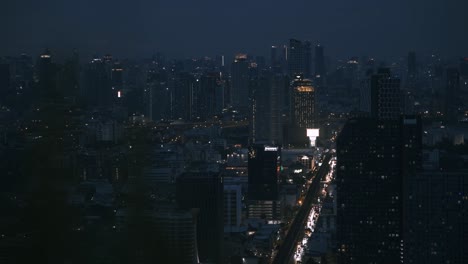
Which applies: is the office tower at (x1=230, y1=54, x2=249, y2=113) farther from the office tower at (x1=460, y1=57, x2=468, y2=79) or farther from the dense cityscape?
the office tower at (x1=460, y1=57, x2=468, y2=79)

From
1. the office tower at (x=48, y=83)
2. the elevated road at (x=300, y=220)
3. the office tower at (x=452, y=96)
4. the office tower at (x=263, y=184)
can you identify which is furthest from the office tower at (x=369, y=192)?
the office tower at (x=452, y=96)

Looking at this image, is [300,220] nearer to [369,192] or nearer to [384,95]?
[384,95]

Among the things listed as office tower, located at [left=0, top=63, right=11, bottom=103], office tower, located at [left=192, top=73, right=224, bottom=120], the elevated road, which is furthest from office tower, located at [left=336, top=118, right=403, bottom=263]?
office tower, located at [left=192, top=73, right=224, bottom=120]

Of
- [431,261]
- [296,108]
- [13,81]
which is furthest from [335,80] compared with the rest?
[13,81]

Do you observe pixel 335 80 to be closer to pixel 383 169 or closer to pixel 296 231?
pixel 296 231

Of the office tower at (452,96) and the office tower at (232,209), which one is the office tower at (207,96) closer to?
the office tower at (452,96)

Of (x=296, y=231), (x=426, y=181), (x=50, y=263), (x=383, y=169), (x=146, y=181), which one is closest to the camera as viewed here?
(x=50, y=263)
